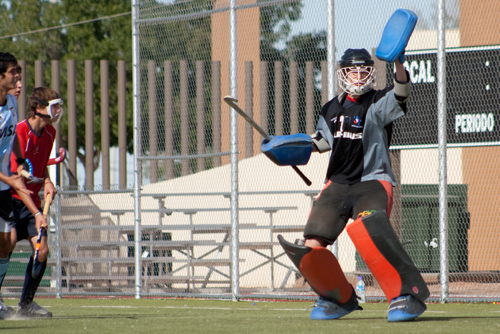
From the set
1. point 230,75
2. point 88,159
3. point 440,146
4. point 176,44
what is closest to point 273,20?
point 230,75

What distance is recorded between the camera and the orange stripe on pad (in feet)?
18.1

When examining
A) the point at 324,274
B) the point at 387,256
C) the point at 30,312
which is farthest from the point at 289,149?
the point at 30,312

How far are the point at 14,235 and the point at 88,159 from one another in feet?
37.7

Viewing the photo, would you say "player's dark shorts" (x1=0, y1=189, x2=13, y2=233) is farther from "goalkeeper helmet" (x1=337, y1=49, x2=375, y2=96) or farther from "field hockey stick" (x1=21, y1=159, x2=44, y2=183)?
"goalkeeper helmet" (x1=337, y1=49, x2=375, y2=96)

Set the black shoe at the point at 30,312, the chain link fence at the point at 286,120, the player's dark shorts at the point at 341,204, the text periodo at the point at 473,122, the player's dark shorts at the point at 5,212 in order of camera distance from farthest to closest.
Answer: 1. the chain link fence at the point at 286,120
2. the text periodo at the point at 473,122
3. the black shoe at the point at 30,312
4. the player's dark shorts at the point at 5,212
5. the player's dark shorts at the point at 341,204

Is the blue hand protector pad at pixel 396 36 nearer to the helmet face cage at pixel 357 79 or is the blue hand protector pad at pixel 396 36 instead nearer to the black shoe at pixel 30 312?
the helmet face cage at pixel 357 79

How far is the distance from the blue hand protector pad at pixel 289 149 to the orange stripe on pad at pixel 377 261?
71cm

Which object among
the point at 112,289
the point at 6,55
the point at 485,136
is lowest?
the point at 112,289

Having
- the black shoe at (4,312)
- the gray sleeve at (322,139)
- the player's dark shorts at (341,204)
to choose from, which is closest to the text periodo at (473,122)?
the gray sleeve at (322,139)

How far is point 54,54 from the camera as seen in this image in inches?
1308

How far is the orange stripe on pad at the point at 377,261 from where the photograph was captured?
5.52 metres

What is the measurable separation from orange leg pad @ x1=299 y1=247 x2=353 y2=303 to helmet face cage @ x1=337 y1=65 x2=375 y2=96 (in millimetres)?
1156

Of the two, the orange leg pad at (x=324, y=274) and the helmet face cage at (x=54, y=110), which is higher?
the helmet face cage at (x=54, y=110)

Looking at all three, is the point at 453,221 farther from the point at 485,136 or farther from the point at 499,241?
the point at 485,136
